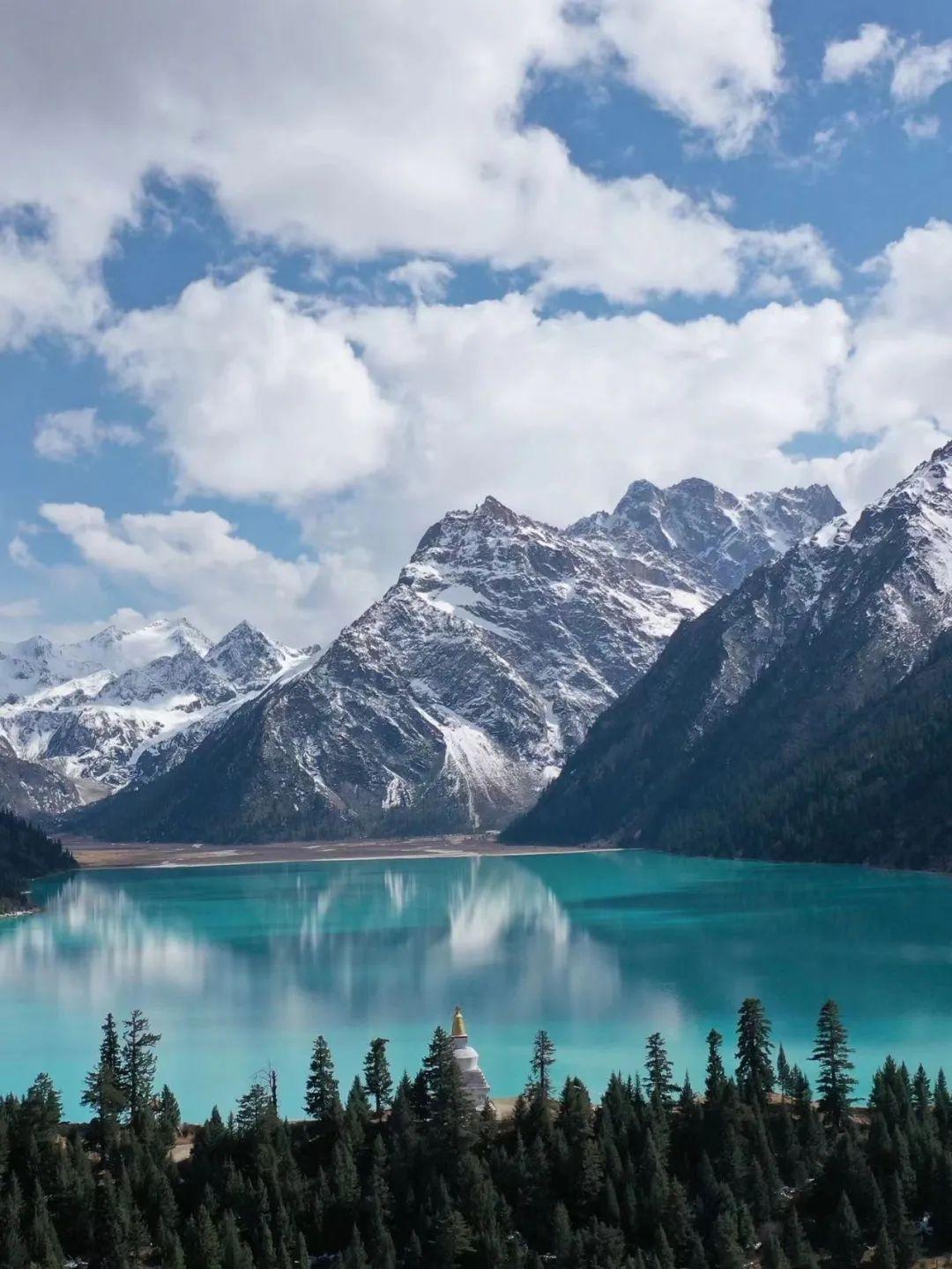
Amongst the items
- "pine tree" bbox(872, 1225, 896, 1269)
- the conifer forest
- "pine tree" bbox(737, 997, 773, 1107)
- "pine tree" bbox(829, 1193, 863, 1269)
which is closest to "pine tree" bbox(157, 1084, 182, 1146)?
the conifer forest

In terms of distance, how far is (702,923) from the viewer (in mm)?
157125

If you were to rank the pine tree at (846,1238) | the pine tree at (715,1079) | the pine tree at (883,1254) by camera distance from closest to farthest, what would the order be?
the pine tree at (883,1254) < the pine tree at (846,1238) < the pine tree at (715,1079)

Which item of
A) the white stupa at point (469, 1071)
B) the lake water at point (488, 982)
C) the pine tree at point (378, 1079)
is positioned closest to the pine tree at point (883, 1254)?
the white stupa at point (469, 1071)

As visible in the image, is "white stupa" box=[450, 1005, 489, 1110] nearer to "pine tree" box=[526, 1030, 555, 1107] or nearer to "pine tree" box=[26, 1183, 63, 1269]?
"pine tree" box=[526, 1030, 555, 1107]

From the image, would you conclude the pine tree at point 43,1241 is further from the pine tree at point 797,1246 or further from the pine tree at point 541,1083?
the pine tree at point 797,1246

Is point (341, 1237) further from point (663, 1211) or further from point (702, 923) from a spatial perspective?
point (702, 923)

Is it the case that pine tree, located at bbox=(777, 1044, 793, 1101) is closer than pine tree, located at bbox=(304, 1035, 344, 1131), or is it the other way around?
pine tree, located at bbox=(304, 1035, 344, 1131)

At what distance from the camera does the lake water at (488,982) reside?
87.5 m

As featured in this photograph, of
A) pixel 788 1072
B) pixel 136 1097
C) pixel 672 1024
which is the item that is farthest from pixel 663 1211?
pixel 672 1024

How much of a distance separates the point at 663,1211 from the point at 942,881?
154 meters

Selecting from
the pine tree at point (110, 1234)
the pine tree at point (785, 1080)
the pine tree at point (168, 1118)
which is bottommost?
the pine tree at point (110, 1234)

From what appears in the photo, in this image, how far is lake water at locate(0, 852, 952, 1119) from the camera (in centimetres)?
8750

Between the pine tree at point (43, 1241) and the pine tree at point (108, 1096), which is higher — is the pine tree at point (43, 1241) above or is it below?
below

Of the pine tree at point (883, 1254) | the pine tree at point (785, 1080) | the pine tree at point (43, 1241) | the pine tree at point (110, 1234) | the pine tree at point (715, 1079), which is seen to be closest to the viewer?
the pine tree at point (883, 1254)
